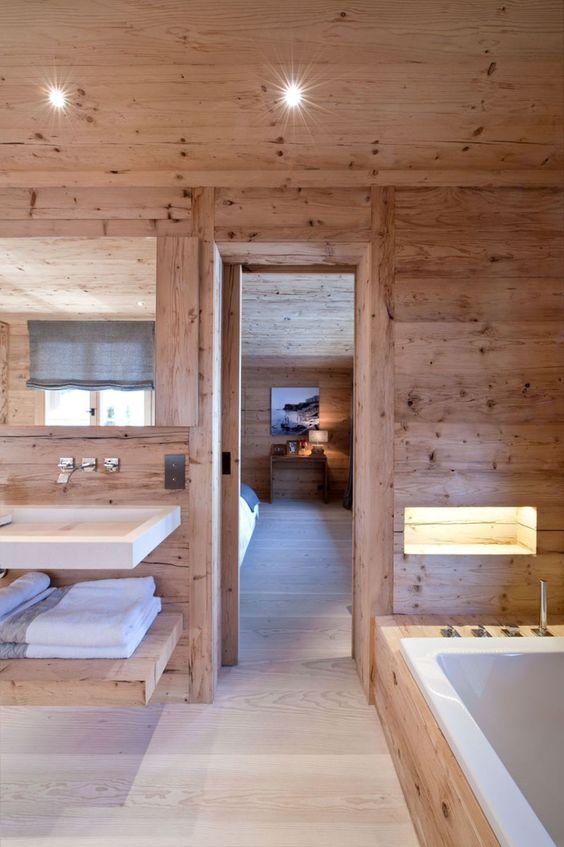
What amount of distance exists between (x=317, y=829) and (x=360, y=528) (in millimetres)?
1045

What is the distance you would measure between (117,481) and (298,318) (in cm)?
282

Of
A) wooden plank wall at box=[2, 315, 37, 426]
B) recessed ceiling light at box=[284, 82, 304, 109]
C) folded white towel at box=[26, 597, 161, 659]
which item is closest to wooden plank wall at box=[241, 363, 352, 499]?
wooden plank wall at box=[2, 315, 37, 426]

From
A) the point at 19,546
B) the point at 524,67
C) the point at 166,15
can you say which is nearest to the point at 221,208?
the point at 166,15

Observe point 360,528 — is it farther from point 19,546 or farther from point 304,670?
point 19,546

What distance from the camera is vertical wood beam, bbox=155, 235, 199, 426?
1619 mm

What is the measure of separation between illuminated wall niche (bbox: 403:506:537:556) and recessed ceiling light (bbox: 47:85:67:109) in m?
2.15

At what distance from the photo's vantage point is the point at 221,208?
1661mm

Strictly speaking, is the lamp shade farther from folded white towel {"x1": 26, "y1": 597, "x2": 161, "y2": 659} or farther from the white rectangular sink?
folded white towel {"x1": 26, "y1": 597, "x2": 161, "y2": 659}

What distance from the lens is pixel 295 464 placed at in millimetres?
5504

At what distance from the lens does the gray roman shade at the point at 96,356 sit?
1640 mm

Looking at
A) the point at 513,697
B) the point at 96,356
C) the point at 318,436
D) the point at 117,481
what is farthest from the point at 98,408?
the point at 318,436

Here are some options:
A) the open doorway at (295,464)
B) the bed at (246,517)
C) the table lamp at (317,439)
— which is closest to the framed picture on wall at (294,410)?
the open doorway at (295,464)

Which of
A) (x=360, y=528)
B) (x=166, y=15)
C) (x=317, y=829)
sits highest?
(x=166, y=15)

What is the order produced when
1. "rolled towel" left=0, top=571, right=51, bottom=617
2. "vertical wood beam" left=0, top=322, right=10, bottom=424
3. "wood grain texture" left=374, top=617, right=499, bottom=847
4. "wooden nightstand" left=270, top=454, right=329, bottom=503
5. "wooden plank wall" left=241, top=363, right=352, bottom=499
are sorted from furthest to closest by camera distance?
1. "wooden plank wall" left=241, top=363, right=352, bottom=499
2. "wooden nightstand" left=270, top=454, right=329, bottom=503
3. "vertical wood beam" left=0, top=322, right=10, bottom=424
4. "rolled towel" left=0, top=571, right=51, bottom=617
5. "wood grain texture" left=374, top=617, right=499, bottom=847
